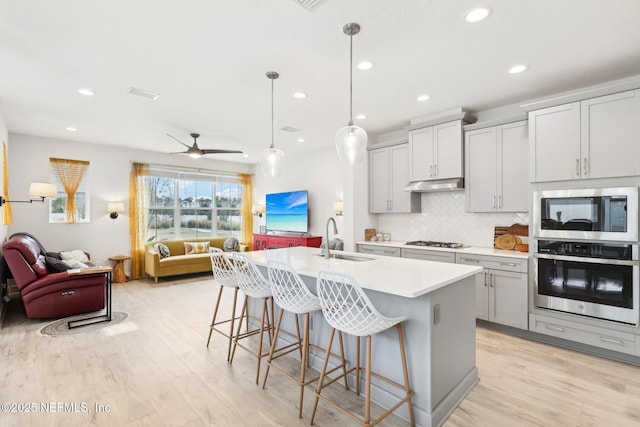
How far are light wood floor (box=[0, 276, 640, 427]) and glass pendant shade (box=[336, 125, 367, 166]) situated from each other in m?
1.20

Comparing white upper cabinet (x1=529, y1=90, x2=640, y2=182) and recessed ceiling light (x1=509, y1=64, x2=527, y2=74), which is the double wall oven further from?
recessed ceiling light (x1=509, y1=64, x2=527, y2=74)

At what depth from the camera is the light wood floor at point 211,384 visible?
6.97 feet

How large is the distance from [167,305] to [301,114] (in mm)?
3413

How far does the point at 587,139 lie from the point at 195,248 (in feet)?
Result: 22.2

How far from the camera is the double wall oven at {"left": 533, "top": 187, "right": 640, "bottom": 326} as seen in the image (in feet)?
9.24

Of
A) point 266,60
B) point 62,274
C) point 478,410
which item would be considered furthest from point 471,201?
point 62,274

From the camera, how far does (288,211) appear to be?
7.07 metres

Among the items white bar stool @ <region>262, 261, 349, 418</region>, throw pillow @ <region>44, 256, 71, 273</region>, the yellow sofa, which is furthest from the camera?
the yellow sofa

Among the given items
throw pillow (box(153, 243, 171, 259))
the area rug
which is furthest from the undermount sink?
throw pillow (box(153, 243, 171, 259))

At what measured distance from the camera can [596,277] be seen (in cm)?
298

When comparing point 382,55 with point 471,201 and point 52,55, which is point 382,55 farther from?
point 52,55

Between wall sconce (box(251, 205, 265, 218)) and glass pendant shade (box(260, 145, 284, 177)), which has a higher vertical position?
glass pendant shade (box(260, 145, 284, 177))

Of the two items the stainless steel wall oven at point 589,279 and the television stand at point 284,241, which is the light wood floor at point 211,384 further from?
the television stand at point 284,241

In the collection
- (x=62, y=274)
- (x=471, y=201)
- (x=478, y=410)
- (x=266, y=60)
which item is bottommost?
(x=478, y=410)
